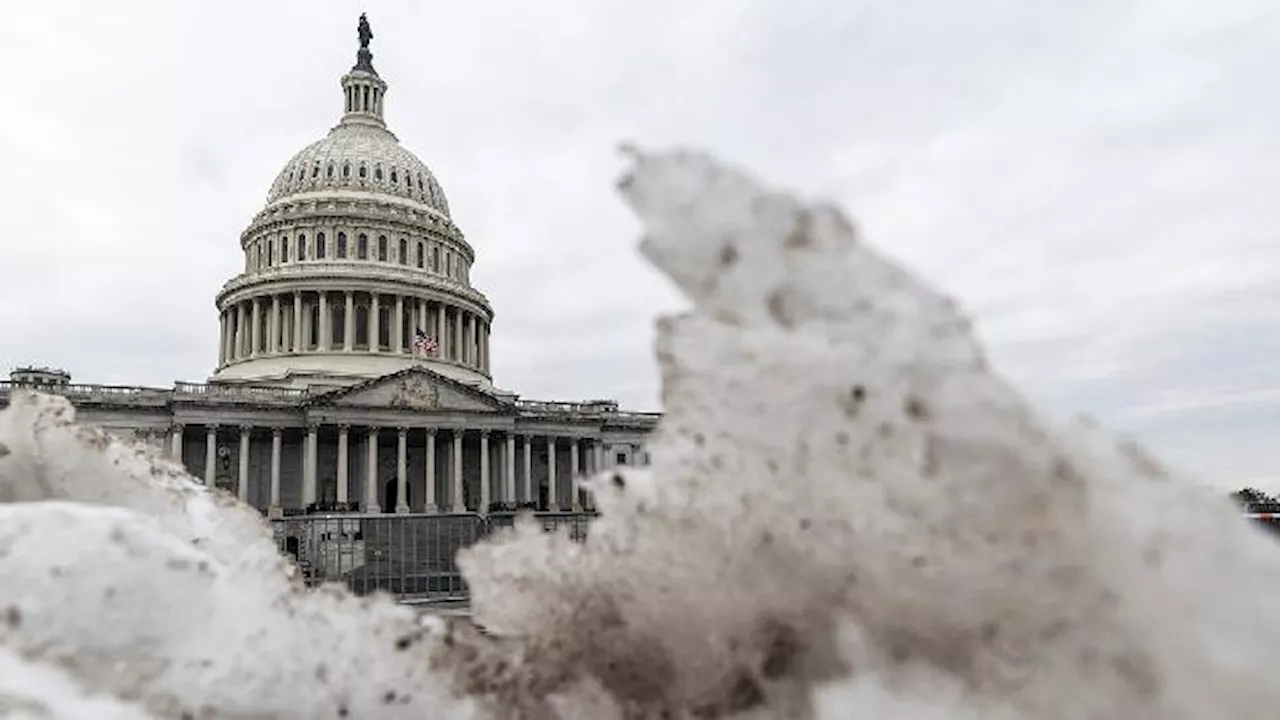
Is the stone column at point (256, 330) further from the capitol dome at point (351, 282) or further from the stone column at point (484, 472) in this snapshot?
the stone column at point (484, 472)

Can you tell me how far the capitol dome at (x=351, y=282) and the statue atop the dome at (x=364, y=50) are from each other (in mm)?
7916

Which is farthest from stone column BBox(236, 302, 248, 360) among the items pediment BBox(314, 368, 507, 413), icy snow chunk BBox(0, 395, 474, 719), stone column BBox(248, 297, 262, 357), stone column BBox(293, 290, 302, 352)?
icy snow chunk BBox(0, 395, 474, 719)

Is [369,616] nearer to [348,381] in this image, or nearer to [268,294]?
[348,381]

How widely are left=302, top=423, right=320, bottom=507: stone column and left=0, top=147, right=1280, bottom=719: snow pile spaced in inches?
1934

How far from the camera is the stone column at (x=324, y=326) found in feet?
185

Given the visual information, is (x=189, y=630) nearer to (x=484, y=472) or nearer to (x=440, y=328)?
(x=484, y=472)

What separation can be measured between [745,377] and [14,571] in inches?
63.1

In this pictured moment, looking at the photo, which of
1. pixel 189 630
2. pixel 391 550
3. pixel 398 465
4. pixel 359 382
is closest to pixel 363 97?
pixel 359 382

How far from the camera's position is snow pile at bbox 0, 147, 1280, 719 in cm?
142

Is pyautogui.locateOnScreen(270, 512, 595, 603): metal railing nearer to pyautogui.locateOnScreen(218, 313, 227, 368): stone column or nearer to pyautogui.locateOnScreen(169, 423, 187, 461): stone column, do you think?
pyautogui.locateOnScreen(169, 423, 187, 461): stone column

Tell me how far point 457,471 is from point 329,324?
13.3 metres

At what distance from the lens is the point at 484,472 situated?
52719 mm

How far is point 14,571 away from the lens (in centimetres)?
195

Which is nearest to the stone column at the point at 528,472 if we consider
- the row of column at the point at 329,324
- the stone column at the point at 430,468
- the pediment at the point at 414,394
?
the pediment at the point at 414,394
